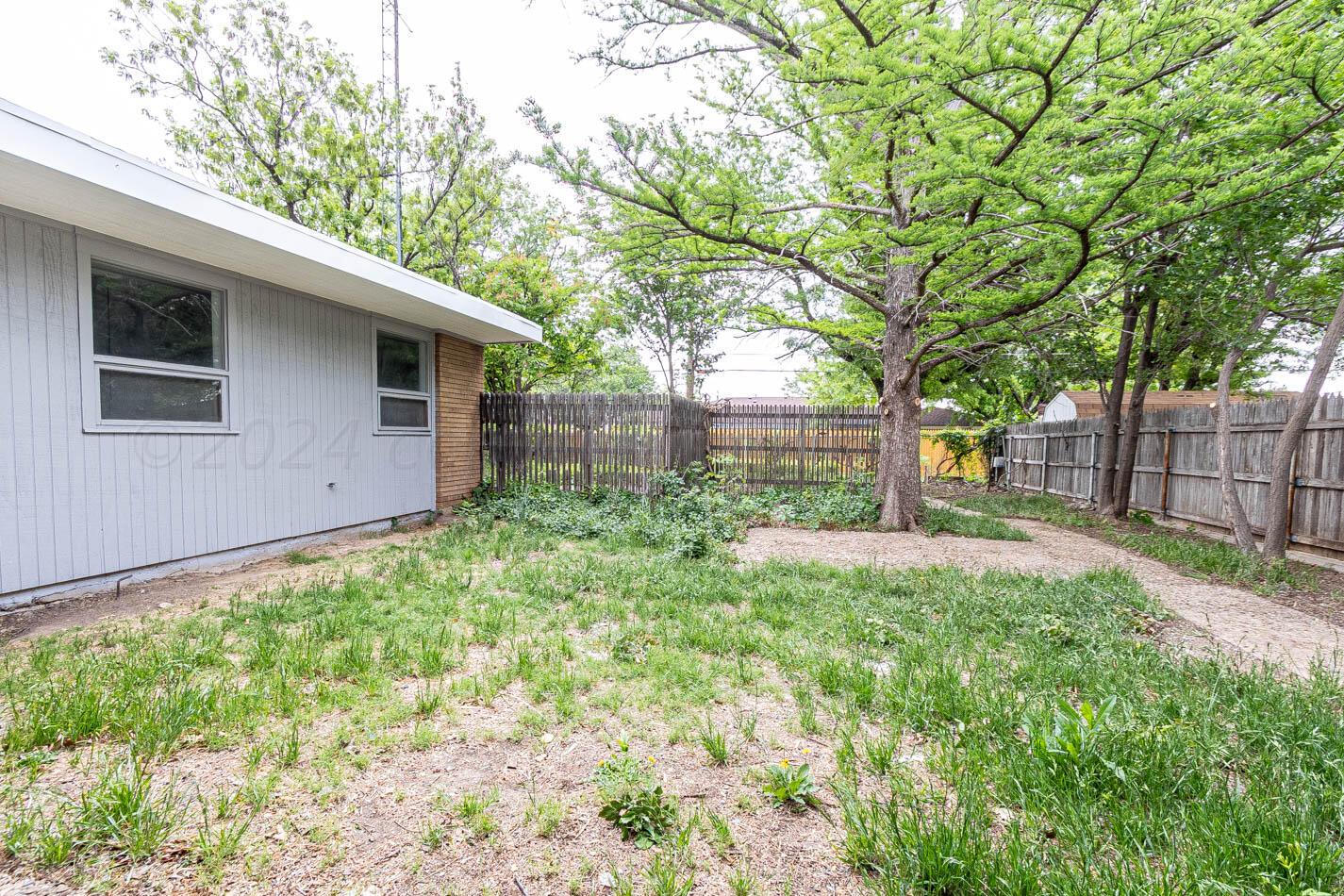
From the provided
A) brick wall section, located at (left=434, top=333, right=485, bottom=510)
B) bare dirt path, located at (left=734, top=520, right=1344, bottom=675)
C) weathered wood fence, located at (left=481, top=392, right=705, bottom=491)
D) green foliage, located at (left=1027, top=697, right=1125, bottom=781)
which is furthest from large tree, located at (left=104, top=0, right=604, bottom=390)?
green foliage, located at (left=1027, top=697, right=1125, bottom=781)

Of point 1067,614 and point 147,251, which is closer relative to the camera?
point 1067,614

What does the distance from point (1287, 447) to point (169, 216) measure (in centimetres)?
1007

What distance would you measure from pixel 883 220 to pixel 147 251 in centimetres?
756

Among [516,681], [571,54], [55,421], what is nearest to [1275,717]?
[516,681]

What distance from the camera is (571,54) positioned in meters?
6.58

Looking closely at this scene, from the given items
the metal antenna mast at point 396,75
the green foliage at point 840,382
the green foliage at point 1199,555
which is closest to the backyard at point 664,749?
the green foliage at point 1199,555

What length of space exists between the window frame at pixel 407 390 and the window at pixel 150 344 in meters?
1.90

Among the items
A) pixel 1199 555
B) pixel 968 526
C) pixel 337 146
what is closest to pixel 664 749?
pixel 1199 555

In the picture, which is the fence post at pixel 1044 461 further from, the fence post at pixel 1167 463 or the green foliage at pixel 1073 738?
the green foliage at pixel 1073 738

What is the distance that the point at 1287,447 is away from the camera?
211 inches

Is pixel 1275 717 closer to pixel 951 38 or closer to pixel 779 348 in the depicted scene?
pixel 951 38

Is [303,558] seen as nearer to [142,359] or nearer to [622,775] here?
[142,359]

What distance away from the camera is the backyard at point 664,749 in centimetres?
149

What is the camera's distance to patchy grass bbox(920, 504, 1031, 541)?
6926 millimetres
